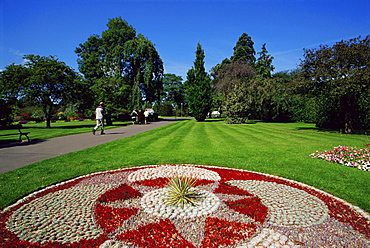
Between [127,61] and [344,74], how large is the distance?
1138 inches

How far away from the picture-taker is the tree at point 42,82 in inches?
776

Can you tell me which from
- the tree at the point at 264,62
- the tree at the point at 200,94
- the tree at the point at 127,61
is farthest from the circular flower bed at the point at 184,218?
the tree at the point at 264,62

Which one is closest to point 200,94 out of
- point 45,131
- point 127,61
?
point 127,61

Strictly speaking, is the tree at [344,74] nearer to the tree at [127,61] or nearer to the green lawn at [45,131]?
the green lawn at [45,131]

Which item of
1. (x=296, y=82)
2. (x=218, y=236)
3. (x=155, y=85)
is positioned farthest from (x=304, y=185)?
(x=155, y=85)

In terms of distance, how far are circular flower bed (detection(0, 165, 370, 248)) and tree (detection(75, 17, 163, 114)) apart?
79.8 feet

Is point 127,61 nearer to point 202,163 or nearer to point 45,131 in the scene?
point 45,131

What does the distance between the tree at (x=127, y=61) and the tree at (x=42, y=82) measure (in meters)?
6.17

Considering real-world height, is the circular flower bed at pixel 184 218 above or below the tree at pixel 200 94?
below

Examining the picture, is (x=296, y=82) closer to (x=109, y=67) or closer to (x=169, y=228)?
(x=169, y=228)

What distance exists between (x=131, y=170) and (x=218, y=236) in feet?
12.8

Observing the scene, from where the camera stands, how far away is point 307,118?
29734 mm

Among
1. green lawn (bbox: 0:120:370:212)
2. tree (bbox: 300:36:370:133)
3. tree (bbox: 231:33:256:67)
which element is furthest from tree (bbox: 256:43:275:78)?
green lawn (bbox: 0:120:370:212)

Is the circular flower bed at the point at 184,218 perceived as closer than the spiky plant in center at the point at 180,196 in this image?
Yes
